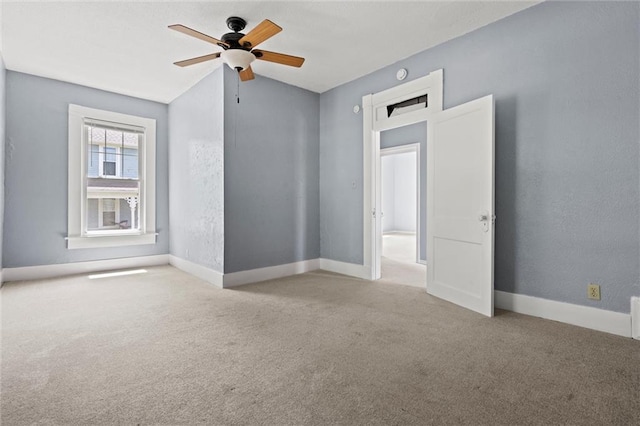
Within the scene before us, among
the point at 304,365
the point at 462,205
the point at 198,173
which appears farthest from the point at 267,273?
Answer: the point at 462,205

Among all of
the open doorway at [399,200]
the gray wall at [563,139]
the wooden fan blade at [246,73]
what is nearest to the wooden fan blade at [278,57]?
the wooden fan blade at [246,73]

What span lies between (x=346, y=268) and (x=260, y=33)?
3.21 metres

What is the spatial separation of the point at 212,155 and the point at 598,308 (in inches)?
171

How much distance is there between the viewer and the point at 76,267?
474cm

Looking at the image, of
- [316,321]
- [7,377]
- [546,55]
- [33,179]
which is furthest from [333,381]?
[33,179]

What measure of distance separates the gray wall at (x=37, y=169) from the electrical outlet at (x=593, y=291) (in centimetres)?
612

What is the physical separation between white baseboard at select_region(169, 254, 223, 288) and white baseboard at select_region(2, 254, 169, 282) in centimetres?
34

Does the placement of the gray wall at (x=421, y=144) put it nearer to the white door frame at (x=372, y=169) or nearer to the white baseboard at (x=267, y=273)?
the white door frame at (x=372, y=169)

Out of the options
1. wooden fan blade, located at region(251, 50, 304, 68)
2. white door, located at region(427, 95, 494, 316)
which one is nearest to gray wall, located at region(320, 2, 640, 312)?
white door, located at region(427, 95, 494, 316)

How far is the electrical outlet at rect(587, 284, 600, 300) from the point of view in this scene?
2602mm

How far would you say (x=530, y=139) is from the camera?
293cm

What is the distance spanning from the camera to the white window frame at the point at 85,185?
15.4ft

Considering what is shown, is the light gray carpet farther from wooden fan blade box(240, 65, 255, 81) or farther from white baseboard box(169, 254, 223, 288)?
wooden fan blade box(240, 65, 255, 81)

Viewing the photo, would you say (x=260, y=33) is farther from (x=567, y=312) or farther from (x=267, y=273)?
(x=567, y=312)
